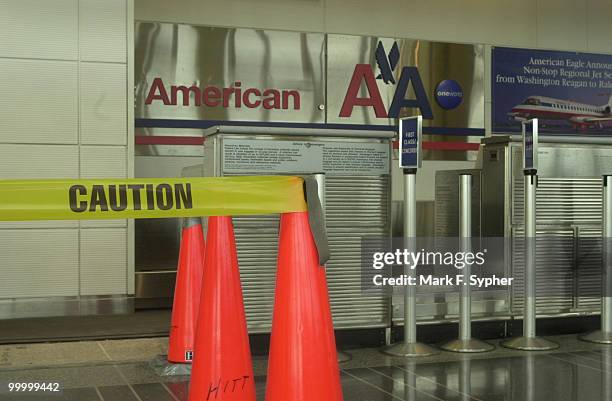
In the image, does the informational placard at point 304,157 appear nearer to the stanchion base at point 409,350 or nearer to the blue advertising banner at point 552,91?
the stanchion base at point 409,350

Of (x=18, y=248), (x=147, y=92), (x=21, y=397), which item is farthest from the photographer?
(x=147, y=92)

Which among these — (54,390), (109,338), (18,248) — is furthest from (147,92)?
(54,390)

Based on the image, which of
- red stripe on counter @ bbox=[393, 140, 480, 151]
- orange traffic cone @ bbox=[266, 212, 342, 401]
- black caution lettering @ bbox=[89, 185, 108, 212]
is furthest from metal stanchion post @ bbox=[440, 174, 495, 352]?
red stripe on counter @ bbox=[393, 140, 480, 151]

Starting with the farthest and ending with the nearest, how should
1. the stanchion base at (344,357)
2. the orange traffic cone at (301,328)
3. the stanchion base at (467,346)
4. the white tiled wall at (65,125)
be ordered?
the white tiled wall at (65,125)
the stanchion base at (467,346)
the stanchion base at (344,357)
the orange traffic cone at (301,328)

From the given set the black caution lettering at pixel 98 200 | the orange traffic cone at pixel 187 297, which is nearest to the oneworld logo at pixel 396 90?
the orange traffic cone at pixel 187 297

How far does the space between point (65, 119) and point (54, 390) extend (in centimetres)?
346

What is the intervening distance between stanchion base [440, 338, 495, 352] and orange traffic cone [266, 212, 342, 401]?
8.96ft

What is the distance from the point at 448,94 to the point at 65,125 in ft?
14.3

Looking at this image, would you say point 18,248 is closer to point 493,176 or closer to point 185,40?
point 185,40

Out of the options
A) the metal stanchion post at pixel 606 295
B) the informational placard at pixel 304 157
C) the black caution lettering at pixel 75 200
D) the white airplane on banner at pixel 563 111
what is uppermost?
the white airplane on banner at pixel 563 111

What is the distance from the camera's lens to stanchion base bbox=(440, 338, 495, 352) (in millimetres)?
6371

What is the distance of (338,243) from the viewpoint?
631cm

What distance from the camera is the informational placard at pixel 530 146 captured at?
6395 millimetres

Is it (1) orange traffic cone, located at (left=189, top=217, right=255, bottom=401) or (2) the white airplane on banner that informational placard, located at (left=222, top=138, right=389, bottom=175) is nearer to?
(1) orange traffic cone, located at (left=189, top=217, right=255, bottom=401)
